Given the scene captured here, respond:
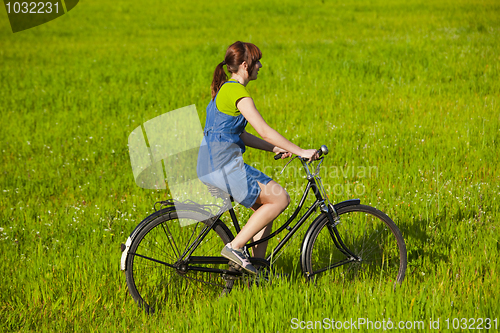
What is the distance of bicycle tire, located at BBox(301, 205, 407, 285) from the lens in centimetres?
419

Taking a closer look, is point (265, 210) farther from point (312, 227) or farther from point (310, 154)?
point (310, 154)

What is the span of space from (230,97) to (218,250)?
71.7 inches

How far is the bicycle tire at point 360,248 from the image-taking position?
13.7 feet

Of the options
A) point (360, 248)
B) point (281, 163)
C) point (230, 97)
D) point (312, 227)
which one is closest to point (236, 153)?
point (230, 97)

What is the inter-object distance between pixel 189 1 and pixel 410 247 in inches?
1245

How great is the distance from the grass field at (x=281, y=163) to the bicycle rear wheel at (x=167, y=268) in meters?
0.17

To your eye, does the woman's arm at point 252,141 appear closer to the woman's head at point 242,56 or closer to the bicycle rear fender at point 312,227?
the woman's head at point 242,56

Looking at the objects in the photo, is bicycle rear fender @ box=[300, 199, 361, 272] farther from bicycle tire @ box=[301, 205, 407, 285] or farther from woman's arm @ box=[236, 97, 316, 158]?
woman's arm @ box=[236, 97, 316, 158]

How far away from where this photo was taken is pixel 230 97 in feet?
12.5

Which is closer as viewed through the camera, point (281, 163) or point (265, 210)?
point (265, 210)

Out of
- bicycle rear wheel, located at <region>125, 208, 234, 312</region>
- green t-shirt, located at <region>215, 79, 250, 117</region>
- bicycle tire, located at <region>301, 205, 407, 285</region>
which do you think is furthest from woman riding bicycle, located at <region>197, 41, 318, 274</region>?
bicycle tire, located at <region>301, 205, 407, 285</region>

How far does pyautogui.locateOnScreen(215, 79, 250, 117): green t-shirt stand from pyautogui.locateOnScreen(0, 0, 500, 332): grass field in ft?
5.17

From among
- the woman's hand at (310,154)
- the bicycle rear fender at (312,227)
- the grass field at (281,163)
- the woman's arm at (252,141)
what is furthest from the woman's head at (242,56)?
the grass field at (281,163)

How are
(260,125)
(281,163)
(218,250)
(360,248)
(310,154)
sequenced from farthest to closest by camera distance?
(281,163) → (218,250) → (360,248) → (310,154) → (260,125)
